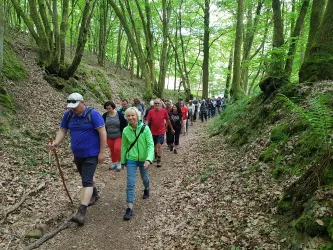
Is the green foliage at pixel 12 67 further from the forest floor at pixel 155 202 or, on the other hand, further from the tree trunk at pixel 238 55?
the tree trunk at pixel 238 55

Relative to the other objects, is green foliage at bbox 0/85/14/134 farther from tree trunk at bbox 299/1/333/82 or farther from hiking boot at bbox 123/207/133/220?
tree trunk at bbox 299/1/333/82

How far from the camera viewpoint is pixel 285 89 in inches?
301

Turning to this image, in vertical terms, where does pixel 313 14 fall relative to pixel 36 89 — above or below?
above

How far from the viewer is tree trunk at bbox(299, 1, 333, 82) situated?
7.13m

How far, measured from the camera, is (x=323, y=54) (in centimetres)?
720

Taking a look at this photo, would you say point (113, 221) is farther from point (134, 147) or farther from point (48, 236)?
point (134, 147)

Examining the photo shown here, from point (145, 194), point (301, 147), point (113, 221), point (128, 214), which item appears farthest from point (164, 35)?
point (113, 221)

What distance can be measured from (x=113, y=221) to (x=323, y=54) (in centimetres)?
682

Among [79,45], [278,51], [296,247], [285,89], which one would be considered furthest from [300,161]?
[79,45]

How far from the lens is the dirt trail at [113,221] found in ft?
14.7

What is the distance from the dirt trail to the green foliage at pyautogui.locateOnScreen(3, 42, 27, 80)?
Result: 5905 mm

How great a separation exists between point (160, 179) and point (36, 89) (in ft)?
22.7

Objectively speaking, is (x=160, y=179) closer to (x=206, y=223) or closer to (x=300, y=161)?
(x=206, y=223)

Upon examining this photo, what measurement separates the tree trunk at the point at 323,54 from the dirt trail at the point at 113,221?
4802 mm
